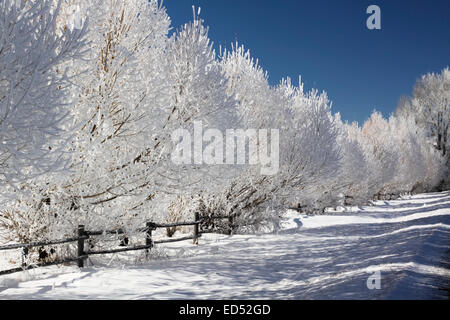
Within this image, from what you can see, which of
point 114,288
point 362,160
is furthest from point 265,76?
point 362,160

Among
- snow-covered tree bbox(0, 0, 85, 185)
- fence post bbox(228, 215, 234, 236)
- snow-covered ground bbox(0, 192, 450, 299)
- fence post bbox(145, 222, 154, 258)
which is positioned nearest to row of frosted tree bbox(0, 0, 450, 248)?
snow-covered tree bbox(0, 0, 85, 185)

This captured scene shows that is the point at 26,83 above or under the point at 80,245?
above

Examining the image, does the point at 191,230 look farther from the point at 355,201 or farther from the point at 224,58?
the point at 355,201

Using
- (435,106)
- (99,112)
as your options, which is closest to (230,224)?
(99,112)

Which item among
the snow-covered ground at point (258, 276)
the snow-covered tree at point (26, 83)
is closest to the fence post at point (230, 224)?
the snow-covered ground at point (258, 276)

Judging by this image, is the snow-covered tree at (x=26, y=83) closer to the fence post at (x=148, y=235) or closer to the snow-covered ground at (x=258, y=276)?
the snow-covered ground at (x=258, y=276)

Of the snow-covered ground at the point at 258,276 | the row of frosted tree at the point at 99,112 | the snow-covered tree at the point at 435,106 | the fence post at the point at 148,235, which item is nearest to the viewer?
the row of frosted tree at the point at 99,112

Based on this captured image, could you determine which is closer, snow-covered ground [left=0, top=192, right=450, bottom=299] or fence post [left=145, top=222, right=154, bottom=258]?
snow-covered ground [left=0, top=192, right=450, bottom=299]

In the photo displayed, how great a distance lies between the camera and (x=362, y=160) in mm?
25781

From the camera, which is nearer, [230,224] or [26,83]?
[26,83]

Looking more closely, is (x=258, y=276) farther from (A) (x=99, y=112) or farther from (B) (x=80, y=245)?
(A) (x=99, y=112)

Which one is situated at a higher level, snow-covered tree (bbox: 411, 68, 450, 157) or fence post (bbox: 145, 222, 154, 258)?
snow-covered tree (bbox: 411, 68, 450, 157)

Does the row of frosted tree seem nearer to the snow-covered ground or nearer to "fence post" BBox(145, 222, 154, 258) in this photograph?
"fence post" BBox(145, 222, 154, 258)
